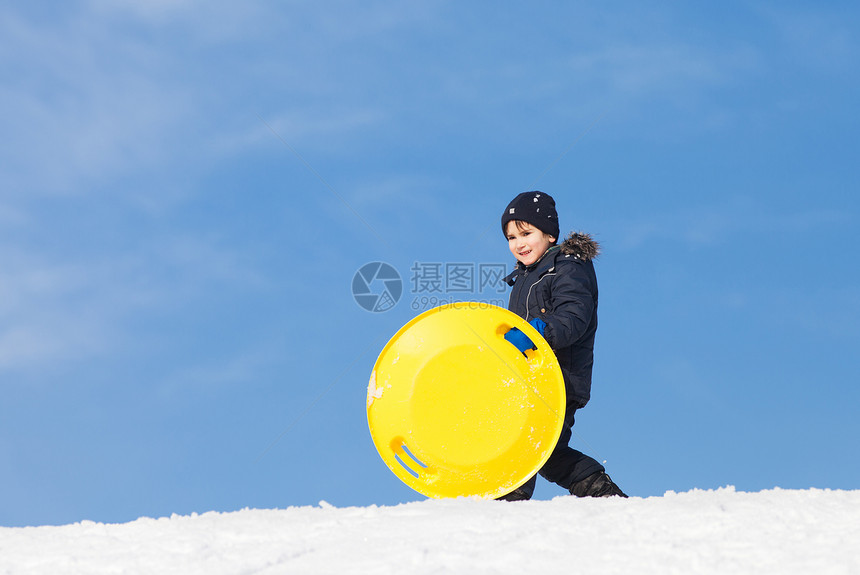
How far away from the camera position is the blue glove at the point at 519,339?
12.7ft

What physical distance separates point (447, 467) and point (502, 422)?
345mm

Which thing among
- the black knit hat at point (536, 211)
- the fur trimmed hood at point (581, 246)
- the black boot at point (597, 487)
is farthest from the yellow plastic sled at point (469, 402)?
the black knit hat at point (536, 211)

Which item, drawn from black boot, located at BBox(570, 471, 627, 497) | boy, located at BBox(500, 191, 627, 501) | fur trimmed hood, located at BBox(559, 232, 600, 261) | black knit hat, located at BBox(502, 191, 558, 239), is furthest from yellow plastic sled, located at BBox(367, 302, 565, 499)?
black knit hat, located at BBox(502, 191, 558, 239)

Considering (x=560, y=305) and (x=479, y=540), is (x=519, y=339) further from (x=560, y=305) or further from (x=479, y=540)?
(x=479, y=540)

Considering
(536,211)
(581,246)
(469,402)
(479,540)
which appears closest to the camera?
(479,540)

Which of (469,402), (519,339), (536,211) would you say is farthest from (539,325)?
(536,211)

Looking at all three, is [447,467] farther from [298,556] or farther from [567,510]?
[298,556]

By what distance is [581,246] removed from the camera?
432 centimetres

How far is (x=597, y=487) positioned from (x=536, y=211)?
5.01 feet

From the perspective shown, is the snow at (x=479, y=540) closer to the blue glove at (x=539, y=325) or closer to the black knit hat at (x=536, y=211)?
the blue glove at (x=539, y=325)

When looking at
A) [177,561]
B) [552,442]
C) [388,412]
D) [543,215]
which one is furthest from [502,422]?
[177,561]

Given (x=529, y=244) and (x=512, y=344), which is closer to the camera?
(x=512, y=344)

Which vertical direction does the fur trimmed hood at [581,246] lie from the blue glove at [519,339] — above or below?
above

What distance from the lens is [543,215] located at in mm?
4434
